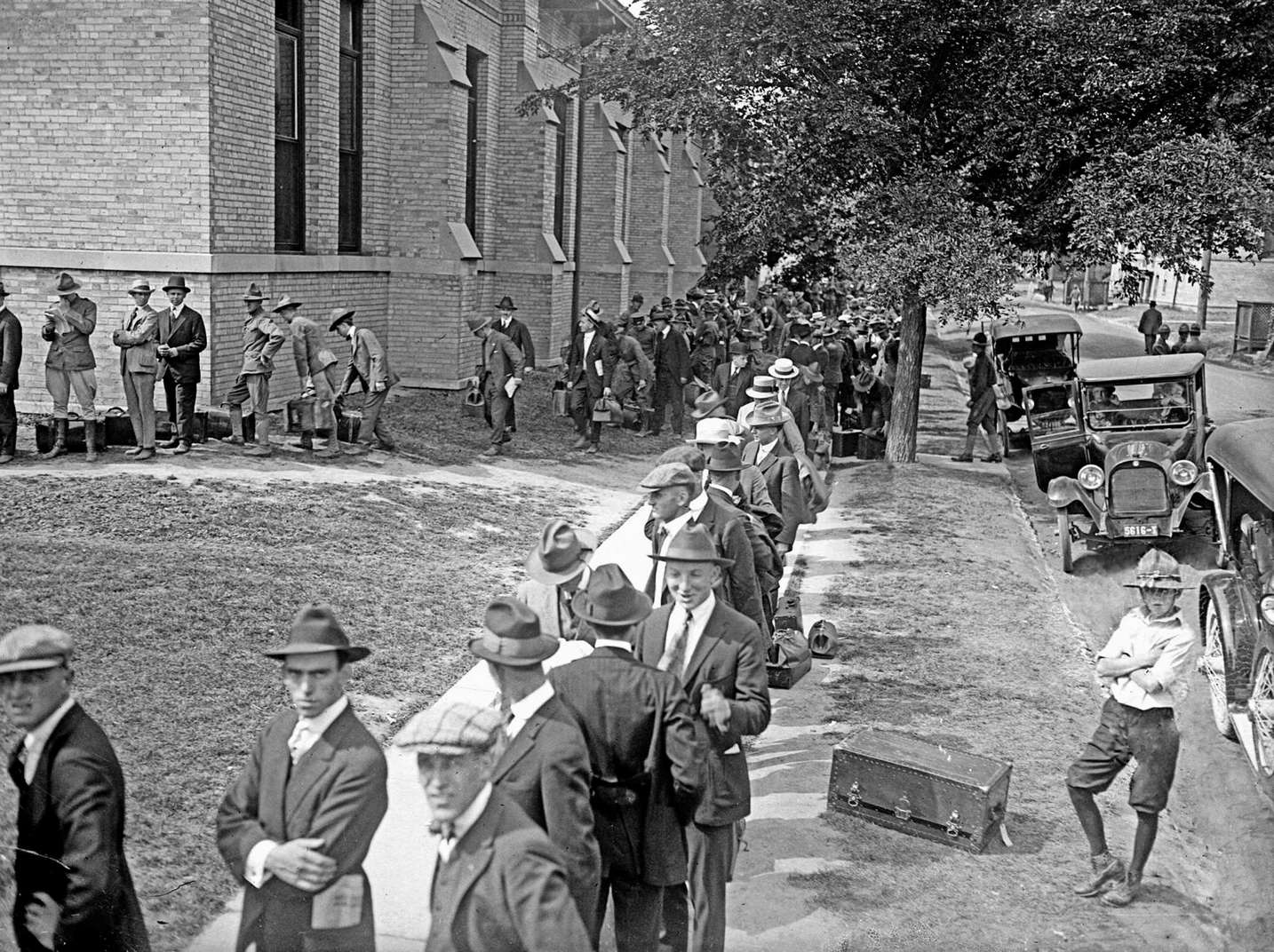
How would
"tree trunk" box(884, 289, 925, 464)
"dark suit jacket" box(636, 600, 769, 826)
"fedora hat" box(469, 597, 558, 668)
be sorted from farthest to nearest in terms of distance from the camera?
"tree trunk" box(884, 289, 925, 464), "dark suit jacket" box(636, 600, 769, 826), "fedora hat" box(469, 597, 558, 668)

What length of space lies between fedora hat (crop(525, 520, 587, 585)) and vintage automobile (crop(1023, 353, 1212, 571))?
9.22 m

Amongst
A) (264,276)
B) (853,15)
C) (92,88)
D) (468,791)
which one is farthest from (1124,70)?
(468,791)

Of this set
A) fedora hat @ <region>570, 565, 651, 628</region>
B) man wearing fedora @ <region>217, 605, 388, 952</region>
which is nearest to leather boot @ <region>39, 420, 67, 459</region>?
fedora hat @ <region>570, 565, 651, 628</region>

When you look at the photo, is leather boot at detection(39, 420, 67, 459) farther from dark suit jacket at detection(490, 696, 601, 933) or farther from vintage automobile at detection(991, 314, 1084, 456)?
vintage automobile at detection(991, 314, 1084, 456)

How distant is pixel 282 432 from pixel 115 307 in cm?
242

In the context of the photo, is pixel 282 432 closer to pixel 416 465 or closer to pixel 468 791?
pixel 416 465

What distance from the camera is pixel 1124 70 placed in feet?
53.4

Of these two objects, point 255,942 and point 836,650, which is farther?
point 836,650

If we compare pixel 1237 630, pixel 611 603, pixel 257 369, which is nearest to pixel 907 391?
pixel 257 369

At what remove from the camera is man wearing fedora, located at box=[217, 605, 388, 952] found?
365cm

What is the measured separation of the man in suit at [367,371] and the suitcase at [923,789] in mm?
9359

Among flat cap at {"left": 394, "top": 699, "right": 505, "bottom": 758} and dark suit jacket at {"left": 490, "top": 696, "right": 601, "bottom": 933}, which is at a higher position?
flat cap at {"left": 394, "top": 699, "right": 505, "bottom": 758}

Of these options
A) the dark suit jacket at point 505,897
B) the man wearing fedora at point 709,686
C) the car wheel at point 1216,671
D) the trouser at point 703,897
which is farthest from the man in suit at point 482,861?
the car wheel at point 1216,671

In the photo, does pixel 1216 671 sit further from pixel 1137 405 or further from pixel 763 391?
pixel 1137 405
